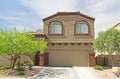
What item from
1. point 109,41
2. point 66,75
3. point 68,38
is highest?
point 68,38

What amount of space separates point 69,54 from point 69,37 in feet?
9.40

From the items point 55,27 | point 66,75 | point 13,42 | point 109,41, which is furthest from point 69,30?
point 66,75

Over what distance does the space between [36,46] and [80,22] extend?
36.5 feet

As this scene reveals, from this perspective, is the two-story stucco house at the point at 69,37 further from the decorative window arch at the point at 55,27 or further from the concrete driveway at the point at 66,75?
the concrete driveway at the point at 66,75

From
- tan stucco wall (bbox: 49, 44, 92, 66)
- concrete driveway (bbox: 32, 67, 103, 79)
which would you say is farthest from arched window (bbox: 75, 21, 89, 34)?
concrete driveway (bbox: 32, 67, 103, 79)

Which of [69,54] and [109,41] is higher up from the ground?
[109,41]

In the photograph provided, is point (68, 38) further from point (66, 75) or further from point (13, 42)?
point (13, 42)

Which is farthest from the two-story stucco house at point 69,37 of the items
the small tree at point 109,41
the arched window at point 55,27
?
the small tree at point 109,41

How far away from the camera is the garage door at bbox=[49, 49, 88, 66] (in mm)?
28750

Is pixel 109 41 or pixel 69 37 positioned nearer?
pixel 109 41

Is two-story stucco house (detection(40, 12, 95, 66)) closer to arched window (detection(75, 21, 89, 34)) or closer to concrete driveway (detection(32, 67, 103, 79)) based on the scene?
arched window (detection(75, 21, 89, 34))

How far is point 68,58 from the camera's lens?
29000mm

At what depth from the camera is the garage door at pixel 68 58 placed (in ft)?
94.3

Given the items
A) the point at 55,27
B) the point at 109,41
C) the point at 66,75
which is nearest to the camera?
the point at 66,75
